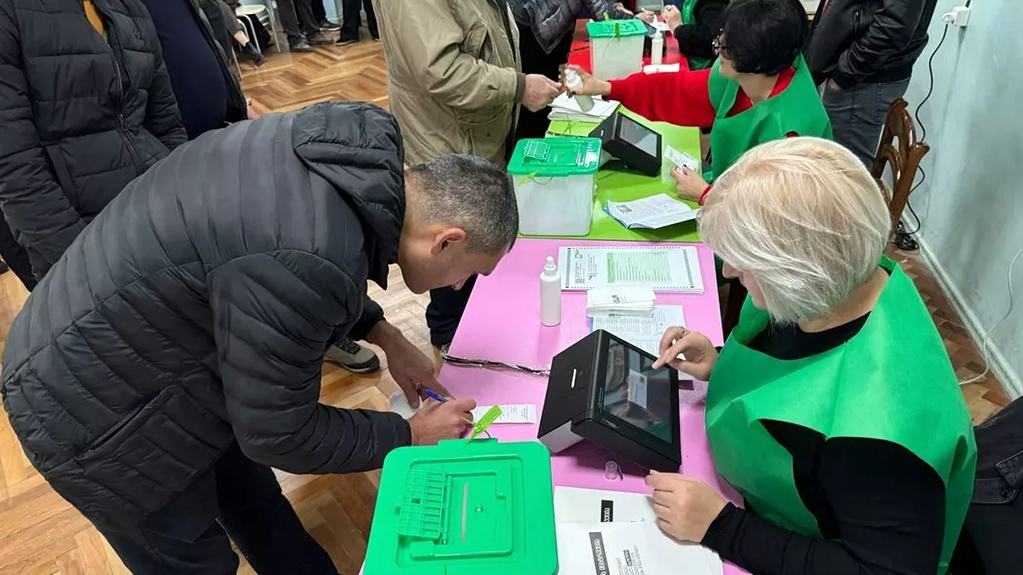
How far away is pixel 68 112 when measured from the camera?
4.72 feet

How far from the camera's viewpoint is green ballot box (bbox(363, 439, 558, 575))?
77 cm

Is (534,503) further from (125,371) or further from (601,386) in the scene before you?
(125,371)

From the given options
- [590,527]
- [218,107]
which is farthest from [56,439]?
[218,107]

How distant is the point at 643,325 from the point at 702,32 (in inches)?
77.2

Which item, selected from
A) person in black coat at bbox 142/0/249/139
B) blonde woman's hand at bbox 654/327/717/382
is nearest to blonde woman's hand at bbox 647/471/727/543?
blonde woman's hand at bbox 654/327/717/382

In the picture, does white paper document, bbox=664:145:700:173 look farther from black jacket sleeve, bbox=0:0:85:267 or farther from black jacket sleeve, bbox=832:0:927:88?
black jacket sleeve, bbox=0:0:85:267

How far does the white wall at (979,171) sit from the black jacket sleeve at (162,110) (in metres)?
2.68

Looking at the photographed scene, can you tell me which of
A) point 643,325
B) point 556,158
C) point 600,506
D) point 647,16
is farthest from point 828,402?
point 647,16

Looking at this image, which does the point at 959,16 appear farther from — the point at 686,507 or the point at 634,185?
the point at 686,507

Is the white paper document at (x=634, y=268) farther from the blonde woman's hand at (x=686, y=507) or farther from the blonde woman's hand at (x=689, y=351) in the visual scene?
the blonde woman's hand at (x=686, y=507)

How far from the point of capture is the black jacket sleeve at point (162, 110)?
166cm

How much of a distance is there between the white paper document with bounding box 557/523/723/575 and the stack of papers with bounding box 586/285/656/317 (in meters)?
0.56

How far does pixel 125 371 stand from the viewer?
99 centimetres

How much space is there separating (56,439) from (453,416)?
624 mm
